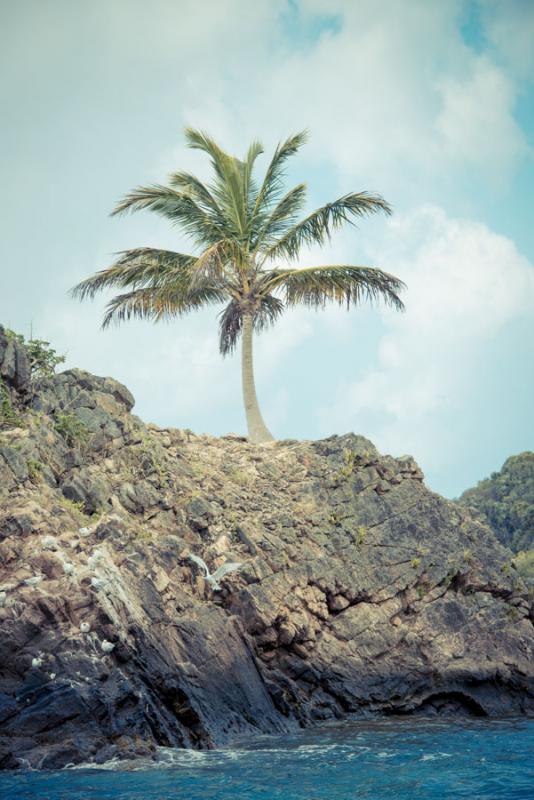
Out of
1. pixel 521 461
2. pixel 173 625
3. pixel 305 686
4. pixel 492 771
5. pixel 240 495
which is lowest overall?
pixel 492 771

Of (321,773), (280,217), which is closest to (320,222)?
(280,217)

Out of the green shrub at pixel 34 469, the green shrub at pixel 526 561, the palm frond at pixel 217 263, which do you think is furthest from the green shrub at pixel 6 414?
the green shrub at pixel 526 561

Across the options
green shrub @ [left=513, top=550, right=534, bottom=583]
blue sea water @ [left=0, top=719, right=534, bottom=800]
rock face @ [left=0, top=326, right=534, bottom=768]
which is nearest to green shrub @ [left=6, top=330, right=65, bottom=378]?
rock face @ [left=0, top=326, right=534, bottom=768]

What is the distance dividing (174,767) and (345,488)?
9.80 metres

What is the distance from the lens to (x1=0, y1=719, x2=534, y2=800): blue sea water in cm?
1045

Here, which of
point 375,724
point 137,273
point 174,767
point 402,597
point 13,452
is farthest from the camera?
point 137,273

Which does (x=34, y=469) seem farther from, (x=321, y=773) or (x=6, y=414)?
(x=321, y=773)

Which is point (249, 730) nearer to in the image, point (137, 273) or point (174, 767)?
point (174, 767)

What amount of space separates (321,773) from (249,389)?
13855mm

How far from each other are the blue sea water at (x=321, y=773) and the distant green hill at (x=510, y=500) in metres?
28.4

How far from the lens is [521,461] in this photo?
4681cm

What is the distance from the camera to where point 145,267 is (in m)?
23.9

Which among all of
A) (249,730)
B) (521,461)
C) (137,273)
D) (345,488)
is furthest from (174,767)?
(521,461)

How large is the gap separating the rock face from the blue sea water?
0.75m
